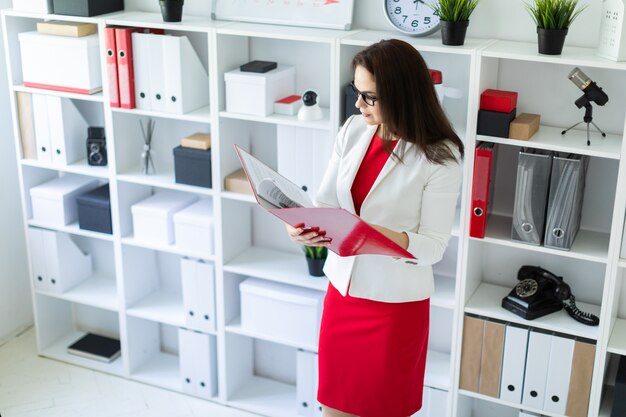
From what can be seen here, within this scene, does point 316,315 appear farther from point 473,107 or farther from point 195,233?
point 473,107

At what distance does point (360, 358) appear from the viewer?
8.97 ft

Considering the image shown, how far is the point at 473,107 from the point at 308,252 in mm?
1022

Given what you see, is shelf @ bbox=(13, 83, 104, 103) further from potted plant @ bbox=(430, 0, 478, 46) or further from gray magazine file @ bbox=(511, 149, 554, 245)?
gray magazine file @ bbox=(511, 149, 554, 245)

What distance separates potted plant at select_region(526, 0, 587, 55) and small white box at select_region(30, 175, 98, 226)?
7.64 ft

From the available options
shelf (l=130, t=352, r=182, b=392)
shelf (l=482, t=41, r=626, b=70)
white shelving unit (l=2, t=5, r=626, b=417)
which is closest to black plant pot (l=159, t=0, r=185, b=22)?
white shelving unit (l=2, t=5, r=626, b=417)

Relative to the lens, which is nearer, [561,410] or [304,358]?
[561,410]

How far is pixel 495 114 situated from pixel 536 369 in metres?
1.00

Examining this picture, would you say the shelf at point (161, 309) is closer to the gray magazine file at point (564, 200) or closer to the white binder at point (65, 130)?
the white binder at point (65, 130)

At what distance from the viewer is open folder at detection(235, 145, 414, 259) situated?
7.38 ft

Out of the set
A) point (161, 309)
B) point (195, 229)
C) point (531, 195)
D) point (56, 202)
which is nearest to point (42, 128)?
point (56, 202)

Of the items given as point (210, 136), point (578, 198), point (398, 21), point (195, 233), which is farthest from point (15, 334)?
point (578, 198)

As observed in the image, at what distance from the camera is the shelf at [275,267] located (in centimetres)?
351

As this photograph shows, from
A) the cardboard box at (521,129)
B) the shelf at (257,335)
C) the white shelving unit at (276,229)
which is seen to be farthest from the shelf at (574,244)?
the shelf at (257,335)

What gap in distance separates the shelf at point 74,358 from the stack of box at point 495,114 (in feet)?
7.31
